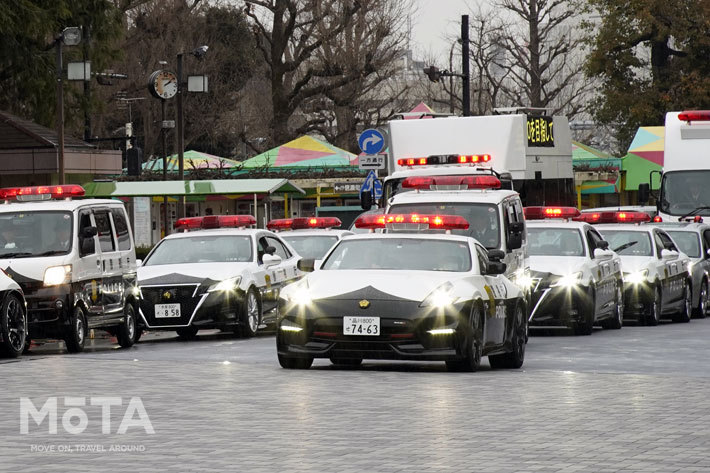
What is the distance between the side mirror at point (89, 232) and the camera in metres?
20.1

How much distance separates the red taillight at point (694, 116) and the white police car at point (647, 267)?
5324 mm

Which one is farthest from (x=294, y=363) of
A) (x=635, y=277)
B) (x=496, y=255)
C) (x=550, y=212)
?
(x=635, y=277)

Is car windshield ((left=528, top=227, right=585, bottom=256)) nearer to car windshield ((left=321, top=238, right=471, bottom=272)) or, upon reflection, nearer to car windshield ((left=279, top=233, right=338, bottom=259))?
car windshield ((left=279, top=233, right=338, bottom=259))

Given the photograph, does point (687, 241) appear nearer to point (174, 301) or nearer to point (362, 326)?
point (174, 301)

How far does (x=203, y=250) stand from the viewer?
78.7 ft

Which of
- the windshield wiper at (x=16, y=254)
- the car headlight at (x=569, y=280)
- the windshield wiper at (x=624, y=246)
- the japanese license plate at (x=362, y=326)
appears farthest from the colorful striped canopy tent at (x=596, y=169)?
the japanese license plate at (x=362, y=326)

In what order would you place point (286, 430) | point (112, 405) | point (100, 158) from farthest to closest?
1. point (100, 158)
2. point (112, 405)
3. point (286, 430)

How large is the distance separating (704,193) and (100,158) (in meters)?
14.9

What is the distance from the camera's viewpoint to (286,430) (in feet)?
35.5

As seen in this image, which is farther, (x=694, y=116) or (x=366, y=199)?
(x=694, y=116)

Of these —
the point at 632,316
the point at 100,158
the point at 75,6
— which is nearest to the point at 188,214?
the point at 100,158

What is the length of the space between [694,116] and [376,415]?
2395 centimetres

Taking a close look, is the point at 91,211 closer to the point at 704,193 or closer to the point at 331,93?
the point at 704,193

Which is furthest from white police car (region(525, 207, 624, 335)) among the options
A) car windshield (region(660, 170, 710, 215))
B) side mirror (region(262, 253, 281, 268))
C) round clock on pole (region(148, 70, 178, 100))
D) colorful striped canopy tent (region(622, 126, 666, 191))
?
colorful striped canopy tent (region(622, 126, 666, 191))
